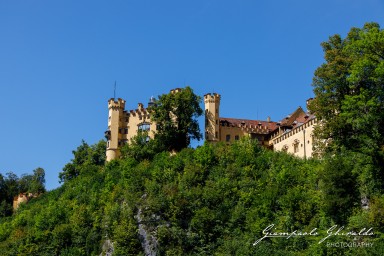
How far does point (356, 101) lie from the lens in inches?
1741

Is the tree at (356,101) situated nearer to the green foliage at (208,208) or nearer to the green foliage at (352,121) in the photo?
the green foliage at (352,121)

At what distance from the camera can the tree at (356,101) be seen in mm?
43219

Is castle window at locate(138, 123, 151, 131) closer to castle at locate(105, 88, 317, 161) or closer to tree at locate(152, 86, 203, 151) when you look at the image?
castle at locate(105, 88, 317, 161)

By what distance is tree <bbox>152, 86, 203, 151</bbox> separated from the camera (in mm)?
67562

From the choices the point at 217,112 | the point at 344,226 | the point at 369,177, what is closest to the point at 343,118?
the point at 369,177

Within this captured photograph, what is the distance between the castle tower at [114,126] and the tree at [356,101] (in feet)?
96.2

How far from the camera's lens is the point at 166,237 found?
4578 cm

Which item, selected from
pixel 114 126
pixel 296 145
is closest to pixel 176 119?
pixel 114 126

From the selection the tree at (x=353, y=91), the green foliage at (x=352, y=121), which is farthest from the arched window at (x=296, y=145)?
the tree at (x=353, y=91)

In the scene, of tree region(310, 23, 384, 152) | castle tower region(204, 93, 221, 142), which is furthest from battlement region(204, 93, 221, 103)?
tree region(310, 23, 384, 152)

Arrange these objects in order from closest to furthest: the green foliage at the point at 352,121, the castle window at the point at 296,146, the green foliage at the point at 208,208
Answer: the green foliage at the point at 208,208, the green foliage at the point at 352,121, the castle window at the point at 296,146

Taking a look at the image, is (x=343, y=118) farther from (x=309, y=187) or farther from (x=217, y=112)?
(x=217, y=112)

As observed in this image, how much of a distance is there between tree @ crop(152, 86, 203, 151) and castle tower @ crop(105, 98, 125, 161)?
277 inches

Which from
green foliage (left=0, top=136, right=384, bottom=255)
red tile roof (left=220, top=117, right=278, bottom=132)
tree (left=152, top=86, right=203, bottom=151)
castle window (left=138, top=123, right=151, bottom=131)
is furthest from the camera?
red tile roof (left=220, top=117, right=278, bottom=132)
